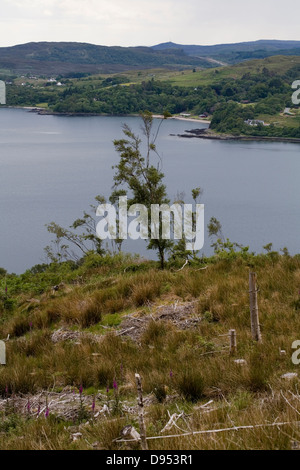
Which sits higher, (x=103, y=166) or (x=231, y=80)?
(x=231, y=80)

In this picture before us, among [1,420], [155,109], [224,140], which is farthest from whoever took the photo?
[155,109]

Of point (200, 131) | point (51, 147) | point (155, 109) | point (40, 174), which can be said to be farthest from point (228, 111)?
point (40, 174)

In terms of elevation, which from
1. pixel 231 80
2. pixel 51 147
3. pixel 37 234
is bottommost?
pixel 37 234

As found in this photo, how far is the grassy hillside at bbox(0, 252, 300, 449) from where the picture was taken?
13.0 ft

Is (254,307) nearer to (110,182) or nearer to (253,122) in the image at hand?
(110,182)

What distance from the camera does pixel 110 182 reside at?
77.3 metres

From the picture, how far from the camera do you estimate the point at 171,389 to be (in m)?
5.01

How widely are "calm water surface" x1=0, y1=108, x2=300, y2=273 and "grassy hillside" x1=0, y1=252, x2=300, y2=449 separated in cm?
3889

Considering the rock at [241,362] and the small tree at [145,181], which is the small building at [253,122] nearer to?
the small tree at [145,181]

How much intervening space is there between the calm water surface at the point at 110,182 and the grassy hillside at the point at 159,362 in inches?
1531

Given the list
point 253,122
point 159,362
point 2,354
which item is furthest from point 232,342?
point 253,122

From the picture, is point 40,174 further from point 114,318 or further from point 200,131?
point 114,318

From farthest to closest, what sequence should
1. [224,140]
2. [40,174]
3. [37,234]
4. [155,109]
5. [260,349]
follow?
[155,109] → [224,140] → [40,174] → [37,234] → [260,349]

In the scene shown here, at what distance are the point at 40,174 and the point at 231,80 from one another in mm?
126410
